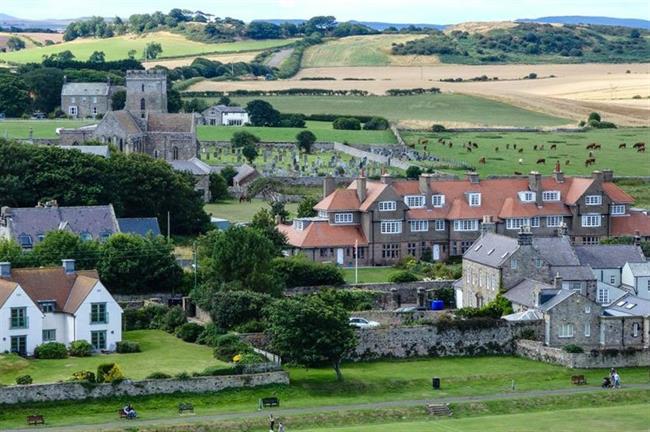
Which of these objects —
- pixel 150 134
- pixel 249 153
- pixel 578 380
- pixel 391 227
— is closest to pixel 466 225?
pixel 391 227

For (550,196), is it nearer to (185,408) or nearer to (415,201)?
(415,201)

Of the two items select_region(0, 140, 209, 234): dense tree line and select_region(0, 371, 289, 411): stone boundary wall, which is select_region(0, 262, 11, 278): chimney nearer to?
select_region(0, 371, 289, 411): stone boundary wall

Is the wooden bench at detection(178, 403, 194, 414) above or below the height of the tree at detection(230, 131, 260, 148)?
below

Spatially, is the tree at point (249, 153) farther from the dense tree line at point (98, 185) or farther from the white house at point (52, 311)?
the white house at point (52, 311)

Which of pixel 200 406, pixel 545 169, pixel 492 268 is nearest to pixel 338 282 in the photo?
pixel 492 268

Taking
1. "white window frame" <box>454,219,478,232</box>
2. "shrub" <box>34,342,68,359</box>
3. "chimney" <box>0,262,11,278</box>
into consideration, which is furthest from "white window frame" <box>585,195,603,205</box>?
"shrub" <box>34,342,68,359</box>
